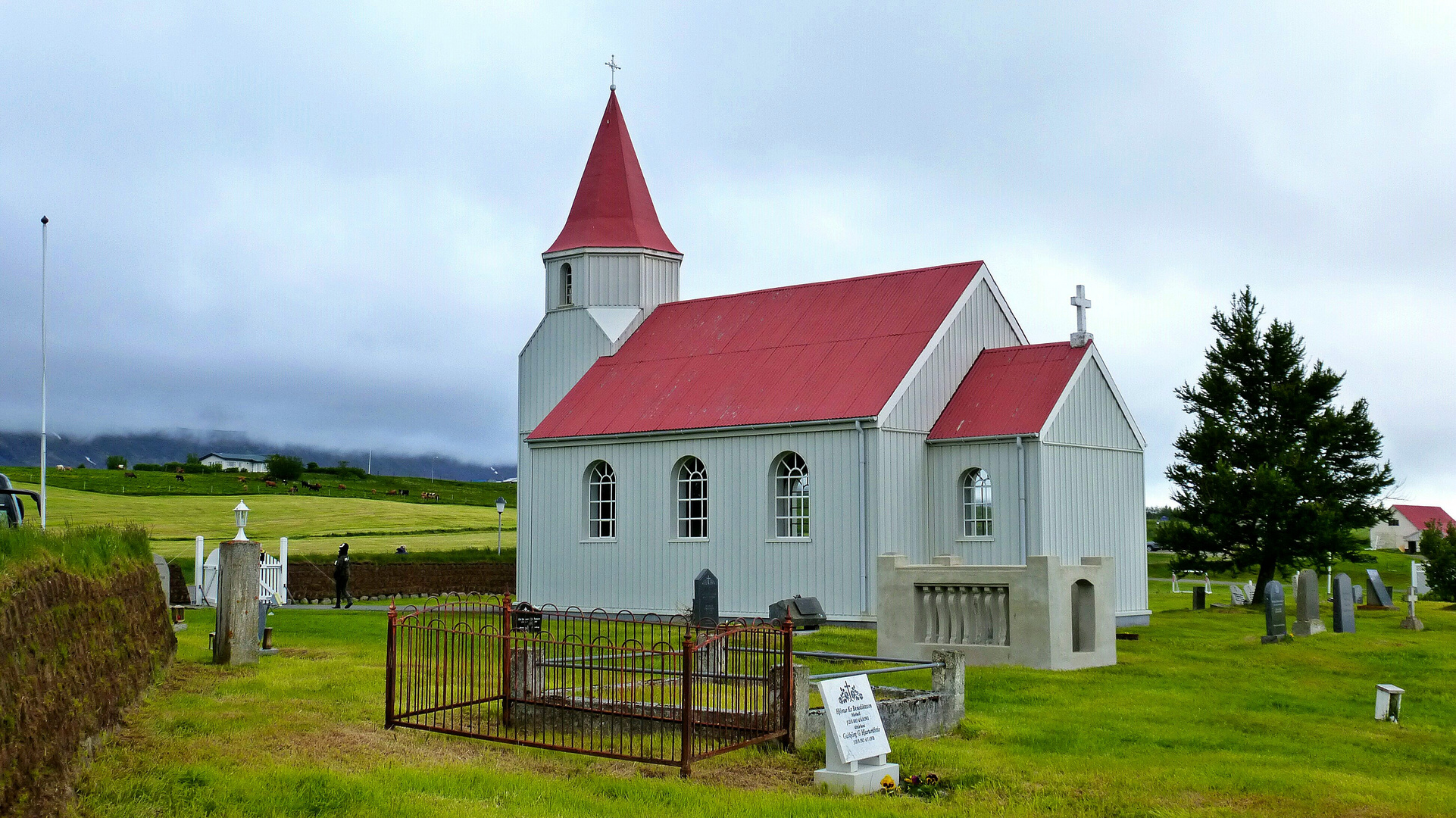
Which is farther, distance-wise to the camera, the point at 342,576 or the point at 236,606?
the point at 342,576

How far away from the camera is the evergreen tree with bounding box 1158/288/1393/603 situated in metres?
36.3

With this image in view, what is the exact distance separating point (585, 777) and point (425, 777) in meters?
1.37

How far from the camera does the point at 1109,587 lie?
20.9 meters

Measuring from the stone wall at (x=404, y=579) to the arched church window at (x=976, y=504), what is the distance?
20692mm

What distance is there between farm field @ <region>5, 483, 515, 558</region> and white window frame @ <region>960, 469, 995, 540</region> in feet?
93.8

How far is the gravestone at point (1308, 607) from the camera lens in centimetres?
2491

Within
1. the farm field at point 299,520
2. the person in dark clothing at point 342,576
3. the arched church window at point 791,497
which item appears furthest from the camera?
the farm field at point 299,520

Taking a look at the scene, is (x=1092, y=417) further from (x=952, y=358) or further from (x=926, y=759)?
(x=926, y=759)

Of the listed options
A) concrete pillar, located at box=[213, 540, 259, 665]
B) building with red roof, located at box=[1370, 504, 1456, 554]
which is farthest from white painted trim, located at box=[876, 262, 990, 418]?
building with red roof, located at box=[1370, 504, 1456, 554]

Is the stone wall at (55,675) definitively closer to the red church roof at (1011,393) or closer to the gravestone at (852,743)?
the gravestone at (852,743)

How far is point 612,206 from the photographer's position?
121 ft

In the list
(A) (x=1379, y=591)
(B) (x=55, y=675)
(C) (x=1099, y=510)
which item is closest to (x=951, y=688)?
(B) (x=55, y=675)

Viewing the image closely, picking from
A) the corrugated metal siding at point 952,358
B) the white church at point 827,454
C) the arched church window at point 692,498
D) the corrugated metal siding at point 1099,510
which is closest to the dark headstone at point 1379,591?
the corrugated metal siding at point 1099,510

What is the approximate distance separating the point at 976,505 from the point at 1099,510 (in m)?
3.05
